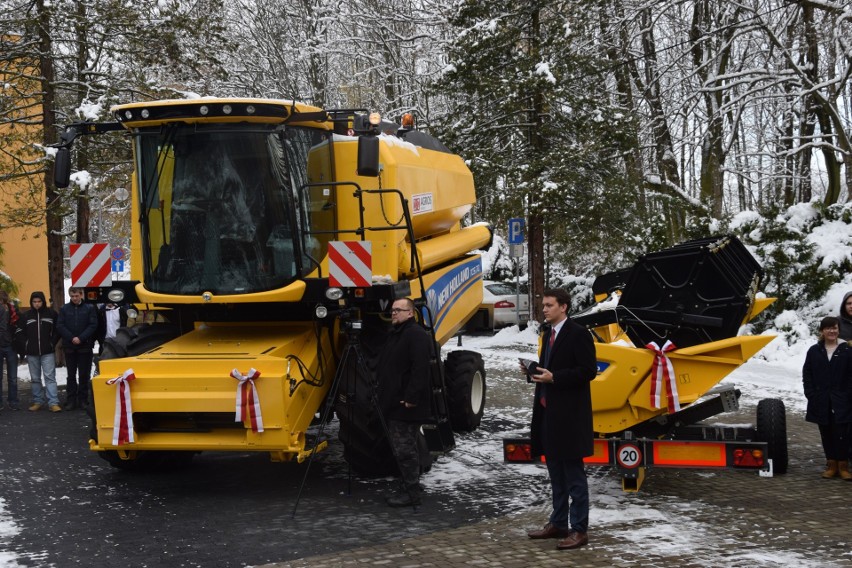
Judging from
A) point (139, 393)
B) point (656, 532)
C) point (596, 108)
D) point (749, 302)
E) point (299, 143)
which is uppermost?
point (596, 108)

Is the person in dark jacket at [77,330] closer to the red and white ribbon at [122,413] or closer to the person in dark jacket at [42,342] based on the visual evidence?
the person in dark jacket at [42,342]

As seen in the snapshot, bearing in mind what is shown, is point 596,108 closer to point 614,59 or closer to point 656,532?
point 614,59

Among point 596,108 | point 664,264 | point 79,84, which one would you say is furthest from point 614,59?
point 664,264

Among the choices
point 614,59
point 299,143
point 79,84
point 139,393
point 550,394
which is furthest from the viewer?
point 614,59

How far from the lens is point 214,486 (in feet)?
31.7

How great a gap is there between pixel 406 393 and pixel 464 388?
3434 mm

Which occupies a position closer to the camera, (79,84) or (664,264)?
(664,264)

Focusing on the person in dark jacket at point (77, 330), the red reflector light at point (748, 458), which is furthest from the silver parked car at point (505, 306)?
the red reflector light at point (748, 458)

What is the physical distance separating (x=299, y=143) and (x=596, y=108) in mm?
15734

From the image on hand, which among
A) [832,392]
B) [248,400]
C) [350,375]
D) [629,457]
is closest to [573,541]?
[629,457]

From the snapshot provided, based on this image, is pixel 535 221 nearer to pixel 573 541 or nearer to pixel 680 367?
pixel 680 367

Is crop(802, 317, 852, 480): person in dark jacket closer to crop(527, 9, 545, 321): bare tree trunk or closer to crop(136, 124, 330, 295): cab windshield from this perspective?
crop(136, 124, 330, 295): cab windshield

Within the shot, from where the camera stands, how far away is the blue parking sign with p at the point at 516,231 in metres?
23.3

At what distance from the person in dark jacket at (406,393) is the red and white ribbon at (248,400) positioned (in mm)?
1030
